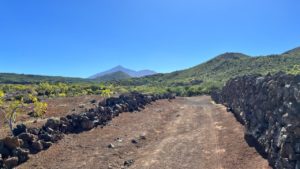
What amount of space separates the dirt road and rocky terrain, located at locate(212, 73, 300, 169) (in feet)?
4.40

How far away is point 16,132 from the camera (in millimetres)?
29391

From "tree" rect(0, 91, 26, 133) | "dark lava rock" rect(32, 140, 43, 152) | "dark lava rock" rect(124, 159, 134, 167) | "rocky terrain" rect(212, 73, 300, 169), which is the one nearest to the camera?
"rocky terrain" rect(212, 73, 300, 169)

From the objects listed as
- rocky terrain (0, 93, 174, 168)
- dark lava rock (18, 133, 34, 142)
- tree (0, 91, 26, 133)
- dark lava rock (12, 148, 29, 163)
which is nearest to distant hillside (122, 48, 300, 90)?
rocky terrain (0, 93, 174, 168)

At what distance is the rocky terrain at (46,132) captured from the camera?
25.5m

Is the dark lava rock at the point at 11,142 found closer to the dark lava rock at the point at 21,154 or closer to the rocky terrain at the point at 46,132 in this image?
the rocky terrain at the point at 46,132

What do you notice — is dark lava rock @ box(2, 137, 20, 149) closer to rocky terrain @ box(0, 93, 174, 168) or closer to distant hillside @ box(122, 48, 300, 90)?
rocky terrain @ box(0, 93, 174, 168)

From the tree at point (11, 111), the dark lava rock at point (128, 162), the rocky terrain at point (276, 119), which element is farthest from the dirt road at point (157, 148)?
the tree at point (11, 111)

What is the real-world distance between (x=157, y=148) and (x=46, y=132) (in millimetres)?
10101

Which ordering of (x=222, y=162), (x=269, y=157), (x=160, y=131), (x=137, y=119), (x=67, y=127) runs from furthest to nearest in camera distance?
1. (x=137, y=119)
2. (x=160, y=131)
3. (x=67, y=127)
4. (x=222, y=162)
5. (x=269, y=157)

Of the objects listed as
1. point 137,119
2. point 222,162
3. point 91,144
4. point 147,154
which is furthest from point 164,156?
point 137,119

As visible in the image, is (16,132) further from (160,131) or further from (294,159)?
(294,159)

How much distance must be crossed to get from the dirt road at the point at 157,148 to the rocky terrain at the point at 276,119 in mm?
1342

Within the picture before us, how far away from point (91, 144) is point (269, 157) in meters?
15.6

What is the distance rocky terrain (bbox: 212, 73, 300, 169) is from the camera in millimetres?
19413
